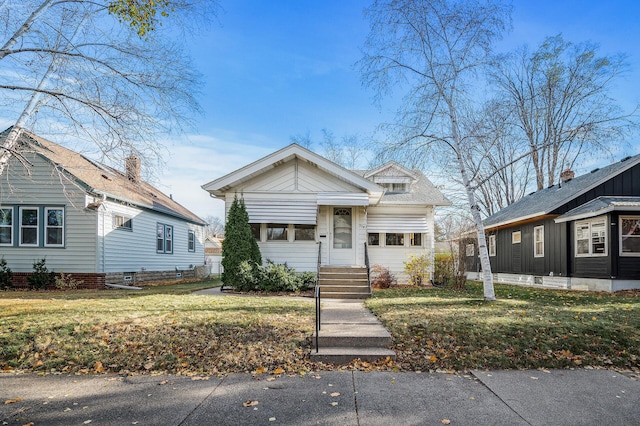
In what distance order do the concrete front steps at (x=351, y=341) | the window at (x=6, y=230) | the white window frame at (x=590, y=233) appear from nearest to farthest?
the concrete front steps at (x=351, y=341), the white window frame at (x=590, y=233), the window at (x=6, y=230)

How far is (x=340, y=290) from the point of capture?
11.4 m

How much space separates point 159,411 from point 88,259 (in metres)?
12.1

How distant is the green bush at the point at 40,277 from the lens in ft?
44.1

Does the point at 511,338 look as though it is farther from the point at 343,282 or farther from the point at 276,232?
the point at 276,232

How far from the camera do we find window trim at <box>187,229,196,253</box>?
74.2ft

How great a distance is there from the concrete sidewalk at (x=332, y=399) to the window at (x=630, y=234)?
10689 millimetres

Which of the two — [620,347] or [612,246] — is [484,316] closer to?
[620,347]

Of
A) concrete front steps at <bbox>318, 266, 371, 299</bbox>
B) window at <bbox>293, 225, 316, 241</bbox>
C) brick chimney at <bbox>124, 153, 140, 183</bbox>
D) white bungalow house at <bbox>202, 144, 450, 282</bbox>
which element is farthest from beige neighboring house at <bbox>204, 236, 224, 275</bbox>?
brick chimney at <bbox>124, 153, 140, 183</bbox>

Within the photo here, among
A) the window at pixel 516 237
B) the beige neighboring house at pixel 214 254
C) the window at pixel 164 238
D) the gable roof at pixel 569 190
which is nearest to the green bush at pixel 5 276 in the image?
the window at pixel 164 238

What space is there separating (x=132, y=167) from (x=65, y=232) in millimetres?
7508

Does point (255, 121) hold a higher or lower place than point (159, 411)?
higher

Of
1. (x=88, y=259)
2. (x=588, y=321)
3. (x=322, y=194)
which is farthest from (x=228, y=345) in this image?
(x=88, y=259)

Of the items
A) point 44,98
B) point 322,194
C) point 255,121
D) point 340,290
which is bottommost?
point 340,290

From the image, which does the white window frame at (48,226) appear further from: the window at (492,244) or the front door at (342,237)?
the window at (492,244)
